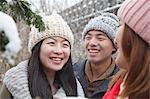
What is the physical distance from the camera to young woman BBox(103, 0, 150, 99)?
138cm

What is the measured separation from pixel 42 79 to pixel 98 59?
1.86 ft

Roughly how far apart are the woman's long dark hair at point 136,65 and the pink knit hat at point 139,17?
0.03m

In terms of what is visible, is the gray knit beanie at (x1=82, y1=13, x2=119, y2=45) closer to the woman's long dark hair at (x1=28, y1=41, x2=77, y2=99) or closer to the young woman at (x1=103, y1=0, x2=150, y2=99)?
the woman's long dark hair at (x1=28, y1=41, x2=77, y2=99)

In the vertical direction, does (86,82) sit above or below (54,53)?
below

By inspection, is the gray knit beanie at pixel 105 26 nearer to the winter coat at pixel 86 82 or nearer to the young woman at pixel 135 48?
the winter coat at pixel 86 82

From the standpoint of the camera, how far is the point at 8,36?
2.51 ft

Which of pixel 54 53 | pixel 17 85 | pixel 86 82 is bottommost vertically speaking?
pixel 86 82

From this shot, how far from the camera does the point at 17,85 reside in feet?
7.41

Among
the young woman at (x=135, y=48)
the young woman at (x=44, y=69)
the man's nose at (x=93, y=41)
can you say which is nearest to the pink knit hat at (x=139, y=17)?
the young woman at (x=135, y=48)

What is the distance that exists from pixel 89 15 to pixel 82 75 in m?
6.22

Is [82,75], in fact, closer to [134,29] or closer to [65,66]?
[65,66]

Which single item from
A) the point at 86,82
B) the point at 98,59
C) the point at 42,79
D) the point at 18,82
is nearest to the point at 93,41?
the point at 98,59

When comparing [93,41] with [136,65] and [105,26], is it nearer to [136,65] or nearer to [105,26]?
[105,26]

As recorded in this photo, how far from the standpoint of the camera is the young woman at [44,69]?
2.25 metres
